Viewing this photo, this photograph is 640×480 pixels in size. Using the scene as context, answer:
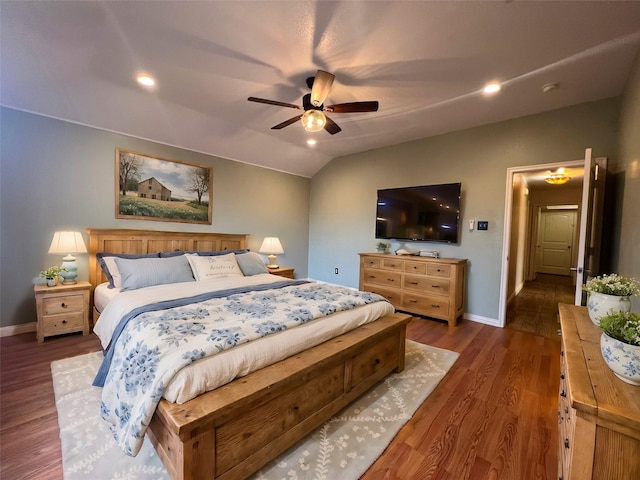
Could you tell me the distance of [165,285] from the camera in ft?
9.54

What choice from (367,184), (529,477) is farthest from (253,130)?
(529,477)

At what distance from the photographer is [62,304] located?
2900 mm

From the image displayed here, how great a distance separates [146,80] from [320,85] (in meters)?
1.82

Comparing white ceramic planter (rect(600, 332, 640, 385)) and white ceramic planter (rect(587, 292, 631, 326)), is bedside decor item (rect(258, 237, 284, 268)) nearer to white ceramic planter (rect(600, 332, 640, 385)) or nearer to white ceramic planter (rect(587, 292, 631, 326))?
white ceramic planter (rect(587, 292, 631, 326))

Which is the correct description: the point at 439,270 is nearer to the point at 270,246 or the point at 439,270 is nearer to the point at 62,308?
the point at 270,246

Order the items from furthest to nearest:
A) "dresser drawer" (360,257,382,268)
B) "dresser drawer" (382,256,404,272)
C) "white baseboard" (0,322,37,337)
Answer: "dresser drawer" (360,257,382,268)
"dresser drawer" (382,256,404,272)
"white baseboard" (0,322,37,337)

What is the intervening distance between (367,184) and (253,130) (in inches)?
86.0

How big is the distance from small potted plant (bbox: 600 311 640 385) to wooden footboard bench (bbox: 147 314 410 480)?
124 centimetres

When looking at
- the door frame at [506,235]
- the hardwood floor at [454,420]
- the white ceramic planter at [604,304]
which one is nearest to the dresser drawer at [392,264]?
the door frame at [506,235]

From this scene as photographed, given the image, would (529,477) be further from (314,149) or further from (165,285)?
(314,149)

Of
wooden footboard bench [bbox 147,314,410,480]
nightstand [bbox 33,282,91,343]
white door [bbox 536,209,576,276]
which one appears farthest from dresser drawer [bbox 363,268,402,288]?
white door [bbox 536,209,576,276]

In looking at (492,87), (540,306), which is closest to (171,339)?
(492,87)

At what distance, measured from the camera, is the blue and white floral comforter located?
1262mm

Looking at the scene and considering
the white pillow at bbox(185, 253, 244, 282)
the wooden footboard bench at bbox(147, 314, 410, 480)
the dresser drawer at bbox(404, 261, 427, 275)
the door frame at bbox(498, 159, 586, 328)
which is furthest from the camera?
the dresser drawer at bbox(404, 261, 427, 275)
